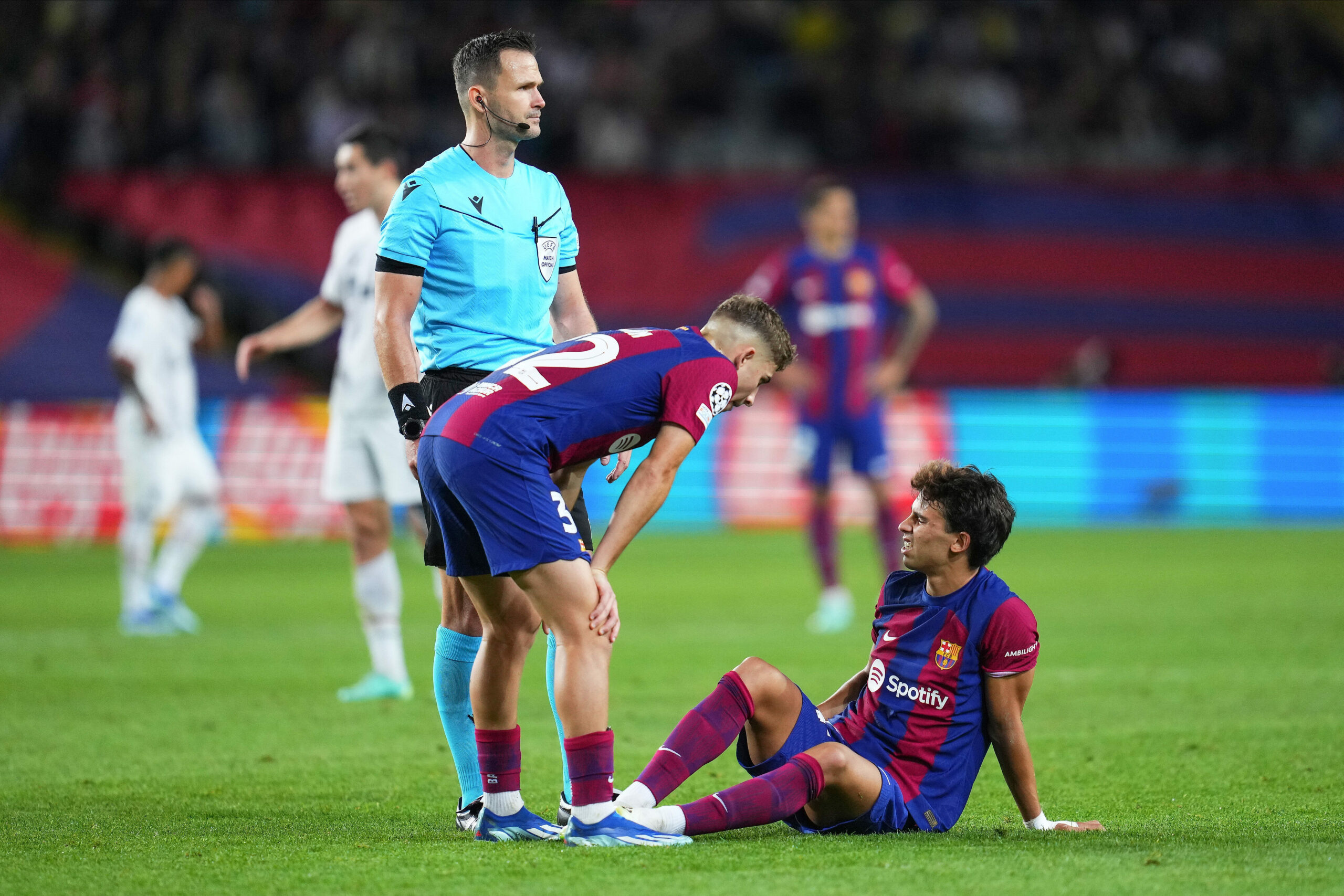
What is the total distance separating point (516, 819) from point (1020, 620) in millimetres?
1518

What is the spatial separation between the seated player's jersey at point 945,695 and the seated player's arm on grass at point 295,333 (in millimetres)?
3353

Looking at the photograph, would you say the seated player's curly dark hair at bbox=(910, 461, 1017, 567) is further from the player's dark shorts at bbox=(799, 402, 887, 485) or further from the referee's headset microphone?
the player's dark shorts at bbox=(799, 402, 887, 485)

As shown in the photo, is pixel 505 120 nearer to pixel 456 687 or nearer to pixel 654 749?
pixel 456 687

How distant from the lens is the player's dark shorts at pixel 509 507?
4.14m

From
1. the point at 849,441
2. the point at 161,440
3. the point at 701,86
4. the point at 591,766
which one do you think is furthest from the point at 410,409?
the point at 701,86

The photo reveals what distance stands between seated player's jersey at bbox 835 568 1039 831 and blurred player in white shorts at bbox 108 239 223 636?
687cm

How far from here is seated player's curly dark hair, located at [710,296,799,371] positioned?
441cm

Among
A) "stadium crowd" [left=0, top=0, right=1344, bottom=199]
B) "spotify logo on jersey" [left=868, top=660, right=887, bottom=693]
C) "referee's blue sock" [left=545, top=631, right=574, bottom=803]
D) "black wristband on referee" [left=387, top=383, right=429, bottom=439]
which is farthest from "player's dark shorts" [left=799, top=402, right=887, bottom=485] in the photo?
"stadium crowd" [left=0, top=0, right=1344, bottom=199]

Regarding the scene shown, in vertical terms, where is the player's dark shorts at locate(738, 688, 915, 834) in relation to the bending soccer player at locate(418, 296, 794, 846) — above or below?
below

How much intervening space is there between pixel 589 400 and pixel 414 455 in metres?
0.82

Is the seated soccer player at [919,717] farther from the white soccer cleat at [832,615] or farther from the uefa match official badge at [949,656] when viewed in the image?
the white soccer cleat at [832,615]

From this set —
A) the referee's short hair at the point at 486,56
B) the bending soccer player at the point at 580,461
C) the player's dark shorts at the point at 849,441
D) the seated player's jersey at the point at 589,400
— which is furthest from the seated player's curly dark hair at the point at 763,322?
the player's dark shorts at the point at 849,441

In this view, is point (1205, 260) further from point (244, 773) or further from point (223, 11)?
point (244, 773)

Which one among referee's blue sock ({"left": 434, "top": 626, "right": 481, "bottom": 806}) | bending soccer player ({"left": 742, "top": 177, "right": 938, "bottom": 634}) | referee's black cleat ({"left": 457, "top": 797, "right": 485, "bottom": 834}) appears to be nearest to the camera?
referee's black cleat ({"left": 457, "top": 797, "right": 485, "bottom": 834})
